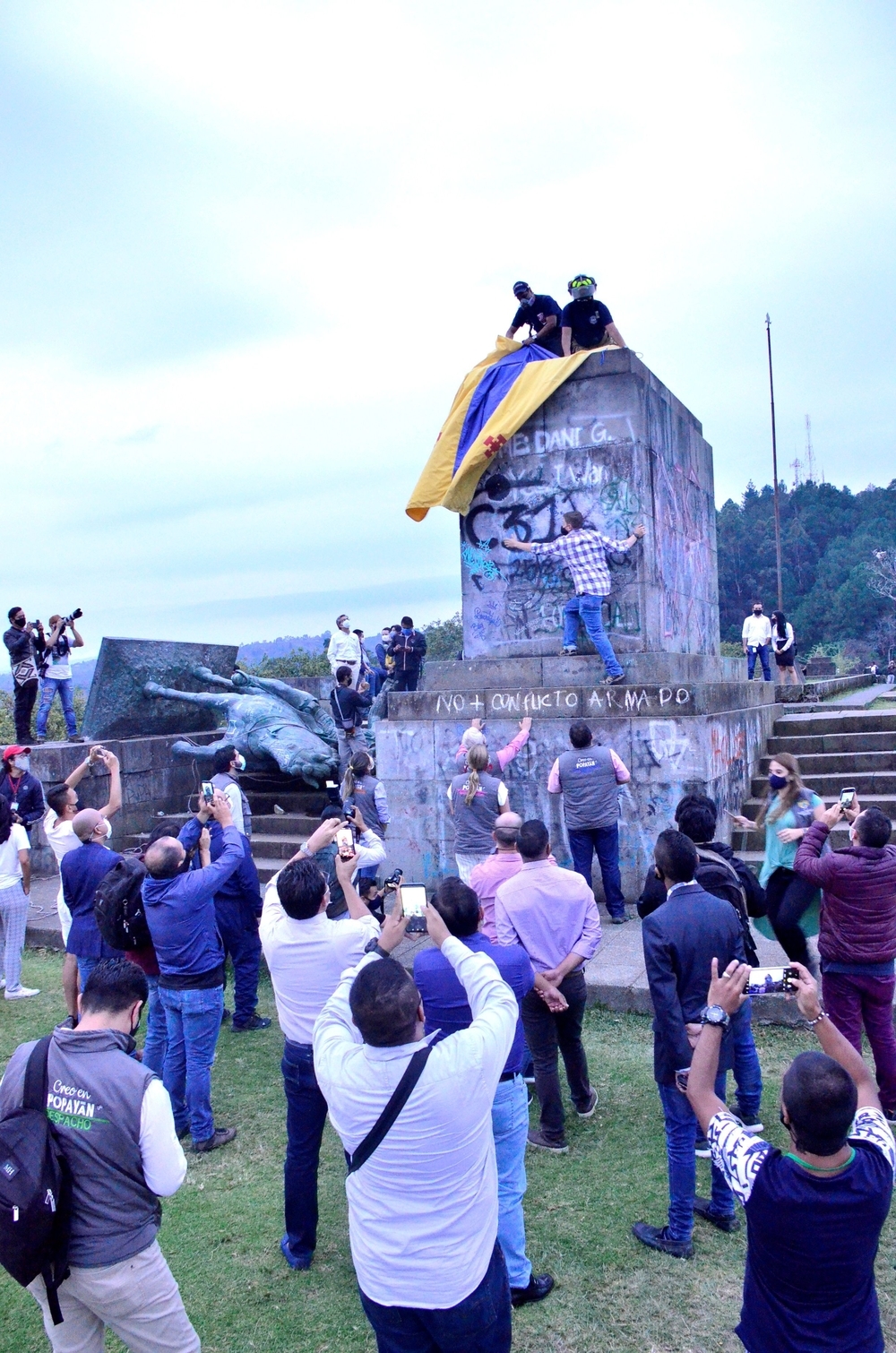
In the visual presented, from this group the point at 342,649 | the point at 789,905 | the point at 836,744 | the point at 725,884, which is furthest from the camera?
the point at 342,649

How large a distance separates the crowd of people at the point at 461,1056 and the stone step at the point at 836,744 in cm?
512

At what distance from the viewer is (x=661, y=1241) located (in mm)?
3803

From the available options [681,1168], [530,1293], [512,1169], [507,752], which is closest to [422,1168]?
[512,1169]

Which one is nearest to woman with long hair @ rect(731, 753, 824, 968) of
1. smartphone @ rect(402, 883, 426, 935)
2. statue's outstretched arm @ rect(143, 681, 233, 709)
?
smartphone @ rect(402, 883, 426, 935)

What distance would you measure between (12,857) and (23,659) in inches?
212

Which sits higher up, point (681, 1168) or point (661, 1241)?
point (681, 1168)

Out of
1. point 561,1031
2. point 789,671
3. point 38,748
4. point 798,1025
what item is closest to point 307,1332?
point 561,1031

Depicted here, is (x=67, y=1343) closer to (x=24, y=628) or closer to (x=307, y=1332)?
(x=307, y=1332)

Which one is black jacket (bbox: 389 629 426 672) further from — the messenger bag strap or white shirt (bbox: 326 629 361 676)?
the messenger bag strap

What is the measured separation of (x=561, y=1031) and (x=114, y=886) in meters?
2.45

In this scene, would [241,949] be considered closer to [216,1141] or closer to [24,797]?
[216,1141]

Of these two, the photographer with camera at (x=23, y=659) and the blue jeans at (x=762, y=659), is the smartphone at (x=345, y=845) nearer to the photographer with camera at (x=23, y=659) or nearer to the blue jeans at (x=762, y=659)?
the photographer with camera at (x=23, y=659)

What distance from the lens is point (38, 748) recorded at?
11.3 metres

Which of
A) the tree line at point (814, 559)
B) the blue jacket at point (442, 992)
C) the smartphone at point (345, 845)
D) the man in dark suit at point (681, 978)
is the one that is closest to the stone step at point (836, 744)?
the man in dark suit at point (681, 978)
